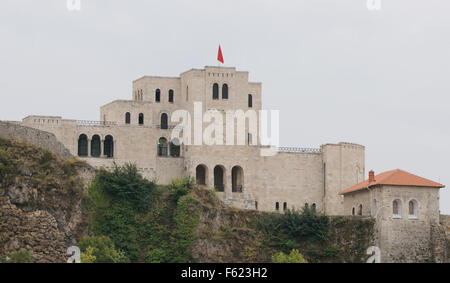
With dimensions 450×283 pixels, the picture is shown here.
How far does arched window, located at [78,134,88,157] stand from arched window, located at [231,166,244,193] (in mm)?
11795

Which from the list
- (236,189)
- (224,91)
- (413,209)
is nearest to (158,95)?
(224,91)

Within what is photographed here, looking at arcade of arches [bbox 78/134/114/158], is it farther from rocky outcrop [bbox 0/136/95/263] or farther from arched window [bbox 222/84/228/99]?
arched window [bbox 222/84/228/99]

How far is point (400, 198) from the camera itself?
66.9 m

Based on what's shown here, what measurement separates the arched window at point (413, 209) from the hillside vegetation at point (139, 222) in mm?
2911

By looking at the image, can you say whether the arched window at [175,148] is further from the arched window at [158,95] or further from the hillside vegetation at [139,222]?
the hillside vegetation at [139,222]

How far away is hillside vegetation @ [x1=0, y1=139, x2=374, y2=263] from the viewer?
62312 millimetres

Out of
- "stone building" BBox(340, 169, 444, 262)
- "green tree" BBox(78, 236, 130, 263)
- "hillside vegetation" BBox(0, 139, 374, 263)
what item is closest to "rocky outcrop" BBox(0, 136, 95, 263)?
"hillside vegetation" BBox(0, 139, 374, 263)

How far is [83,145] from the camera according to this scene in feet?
245

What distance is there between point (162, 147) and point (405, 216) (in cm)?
2031

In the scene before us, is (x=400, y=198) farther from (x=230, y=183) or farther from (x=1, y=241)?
(x=1, y=241)

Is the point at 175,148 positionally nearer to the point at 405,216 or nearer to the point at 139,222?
the point at 139,222
